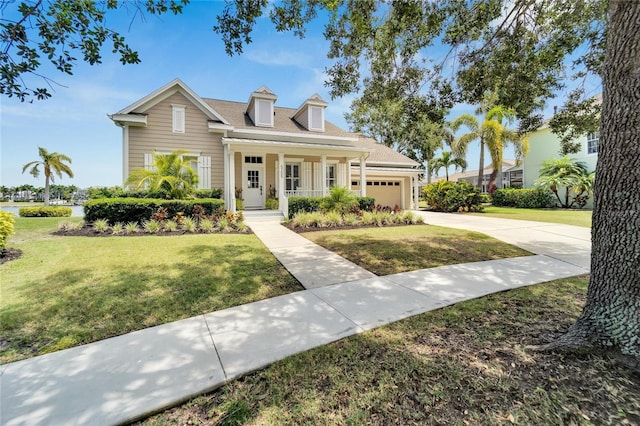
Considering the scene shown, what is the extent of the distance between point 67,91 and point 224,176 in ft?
35.2

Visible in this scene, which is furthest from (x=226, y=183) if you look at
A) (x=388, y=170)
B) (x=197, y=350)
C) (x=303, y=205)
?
(x=388, y=170)

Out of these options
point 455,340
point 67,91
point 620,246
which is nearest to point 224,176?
point 67,91

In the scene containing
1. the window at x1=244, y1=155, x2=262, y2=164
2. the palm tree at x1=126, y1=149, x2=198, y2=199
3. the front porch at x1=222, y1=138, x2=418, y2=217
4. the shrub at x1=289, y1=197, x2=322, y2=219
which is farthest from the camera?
the window at x1=244, y1=155, x2=262, y2=164

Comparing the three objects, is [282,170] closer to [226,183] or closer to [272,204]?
[272,204]

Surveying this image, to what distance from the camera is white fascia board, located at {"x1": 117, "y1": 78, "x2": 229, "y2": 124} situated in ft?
40.4

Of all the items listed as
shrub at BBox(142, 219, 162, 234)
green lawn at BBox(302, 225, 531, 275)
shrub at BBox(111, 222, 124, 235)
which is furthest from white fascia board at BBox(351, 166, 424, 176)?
shrub at BBox(111, 222, 124, 235)

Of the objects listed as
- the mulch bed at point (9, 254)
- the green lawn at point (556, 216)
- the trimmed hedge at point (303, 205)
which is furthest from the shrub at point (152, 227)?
the green lawn at point (556, 216)

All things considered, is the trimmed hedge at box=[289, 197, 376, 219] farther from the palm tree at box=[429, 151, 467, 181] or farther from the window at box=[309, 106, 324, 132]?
the palm tree at box=[429, 151, 467, 181]

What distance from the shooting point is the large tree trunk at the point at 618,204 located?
235 cm

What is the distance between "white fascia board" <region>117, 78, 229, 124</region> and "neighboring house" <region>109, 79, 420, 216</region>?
4 cm

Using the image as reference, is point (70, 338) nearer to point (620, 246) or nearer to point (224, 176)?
point (620, 246)

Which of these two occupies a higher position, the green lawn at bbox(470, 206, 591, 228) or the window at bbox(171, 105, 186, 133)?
the window at bbox(171, 105, 186, 133)

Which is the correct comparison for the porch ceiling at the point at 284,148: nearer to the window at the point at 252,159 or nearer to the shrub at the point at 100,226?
the window at the point at 252,159

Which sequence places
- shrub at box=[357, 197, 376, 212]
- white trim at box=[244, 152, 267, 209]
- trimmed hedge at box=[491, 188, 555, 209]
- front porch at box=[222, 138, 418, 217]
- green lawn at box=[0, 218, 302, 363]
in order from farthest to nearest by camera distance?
trimmed hedge at box=[491, 188, 555, 209] < white trim at box=[244, 152, 267, 209] < shrub at box=[357, 197, 376, 212] < front porch at box=[222, 138, 418, 217] < green lawn at box=[0, 218, 302, 363]
